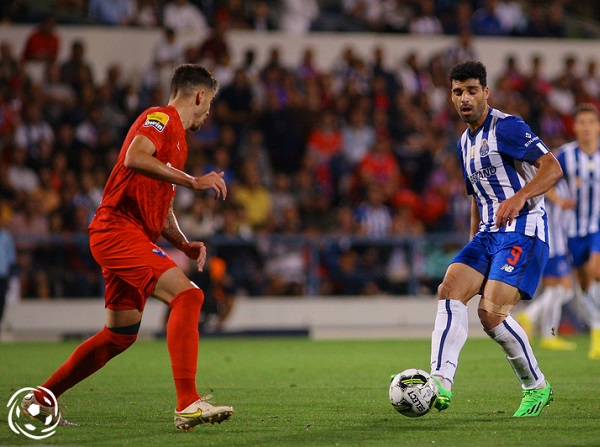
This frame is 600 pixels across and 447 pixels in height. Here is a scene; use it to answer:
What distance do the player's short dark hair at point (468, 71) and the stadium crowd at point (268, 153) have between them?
9.51 m

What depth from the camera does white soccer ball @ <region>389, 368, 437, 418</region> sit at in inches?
253

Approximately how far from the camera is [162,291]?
6219 mm

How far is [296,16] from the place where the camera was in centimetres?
2091

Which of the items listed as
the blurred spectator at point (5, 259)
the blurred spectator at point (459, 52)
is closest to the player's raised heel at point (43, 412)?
the blurred spectator at point (5, 259)

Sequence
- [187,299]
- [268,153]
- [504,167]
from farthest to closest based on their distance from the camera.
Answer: [268,153] → [504,167] → [187,299]

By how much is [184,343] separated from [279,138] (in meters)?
12.6

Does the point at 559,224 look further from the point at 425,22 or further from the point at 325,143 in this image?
the point at 425,22

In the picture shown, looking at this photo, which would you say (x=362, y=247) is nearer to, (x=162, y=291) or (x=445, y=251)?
(x=445, y=251)

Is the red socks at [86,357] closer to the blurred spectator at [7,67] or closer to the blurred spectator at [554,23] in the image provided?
the blurred spectator at [7,67]

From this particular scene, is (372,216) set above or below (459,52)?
below

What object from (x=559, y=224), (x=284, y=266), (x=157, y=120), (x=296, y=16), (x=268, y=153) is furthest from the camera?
(x=296, y=16)

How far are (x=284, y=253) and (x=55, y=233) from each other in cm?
374

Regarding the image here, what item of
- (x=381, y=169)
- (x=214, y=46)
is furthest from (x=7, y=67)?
(x=381, y=169)

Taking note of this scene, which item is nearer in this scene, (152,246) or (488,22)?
(152,246)
